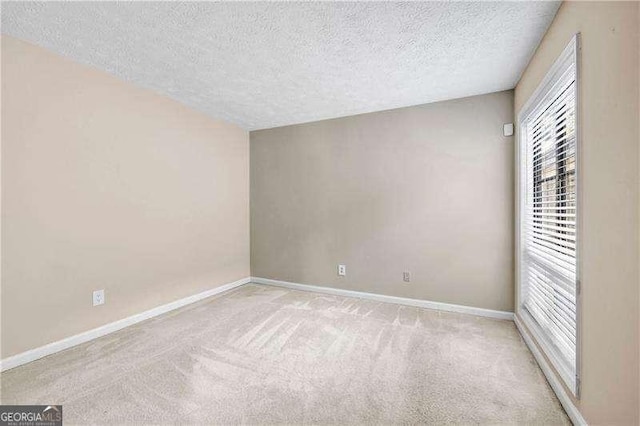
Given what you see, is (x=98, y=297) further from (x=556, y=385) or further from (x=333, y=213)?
(x=556, y=385)

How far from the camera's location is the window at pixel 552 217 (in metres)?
1.59

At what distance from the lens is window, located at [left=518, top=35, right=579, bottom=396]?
1.59 metres

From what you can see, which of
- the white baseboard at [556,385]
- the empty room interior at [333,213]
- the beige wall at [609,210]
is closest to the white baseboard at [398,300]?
the empty room interior at [333,213]

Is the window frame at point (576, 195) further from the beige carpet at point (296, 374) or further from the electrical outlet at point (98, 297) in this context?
the electrical outlet at point (98, 297)

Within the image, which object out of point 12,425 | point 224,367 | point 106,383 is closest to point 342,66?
point 224,367

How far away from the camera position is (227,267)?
391cm

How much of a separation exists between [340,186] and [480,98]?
1.89 m

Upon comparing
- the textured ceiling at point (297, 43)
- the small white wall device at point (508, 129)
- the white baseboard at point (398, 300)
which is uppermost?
the textured ceiling at point (297, 43)

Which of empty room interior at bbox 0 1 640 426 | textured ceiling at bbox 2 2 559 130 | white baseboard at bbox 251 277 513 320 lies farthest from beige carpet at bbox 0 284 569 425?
textured ceiling at bbox 2 2 559 130

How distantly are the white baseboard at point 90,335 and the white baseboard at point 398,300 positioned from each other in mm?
1071

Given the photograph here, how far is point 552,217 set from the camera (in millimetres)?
2064

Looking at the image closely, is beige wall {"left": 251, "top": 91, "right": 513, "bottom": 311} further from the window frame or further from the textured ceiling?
the textured ceiling

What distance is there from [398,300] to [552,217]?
6.06 ft

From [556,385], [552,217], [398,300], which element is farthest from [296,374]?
[552,217]
